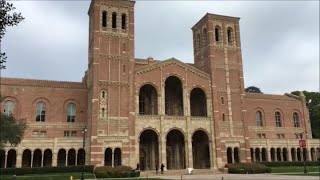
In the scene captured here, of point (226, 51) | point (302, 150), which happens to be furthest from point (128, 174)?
point (302, 150)

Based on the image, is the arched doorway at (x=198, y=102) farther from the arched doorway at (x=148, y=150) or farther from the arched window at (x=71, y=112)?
the arched window at (x=71, y=112)

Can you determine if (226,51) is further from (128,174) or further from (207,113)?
(128,174)

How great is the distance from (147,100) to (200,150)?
11525 mm

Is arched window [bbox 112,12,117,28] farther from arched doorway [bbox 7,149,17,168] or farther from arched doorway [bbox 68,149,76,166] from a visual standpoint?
arched doorway [bbox 7,149,17,168]

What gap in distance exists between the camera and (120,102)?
4981cm

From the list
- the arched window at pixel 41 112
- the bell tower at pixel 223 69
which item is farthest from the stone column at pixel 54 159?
the bell tower at pixel 223 69

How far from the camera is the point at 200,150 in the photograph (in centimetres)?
5719

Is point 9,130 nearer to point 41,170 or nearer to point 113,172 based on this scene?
point 41,170

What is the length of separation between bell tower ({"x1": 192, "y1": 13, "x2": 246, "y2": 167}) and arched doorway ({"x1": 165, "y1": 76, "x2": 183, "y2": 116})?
5.36 m

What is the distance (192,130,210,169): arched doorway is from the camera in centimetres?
5566

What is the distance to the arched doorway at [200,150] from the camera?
55.7 m

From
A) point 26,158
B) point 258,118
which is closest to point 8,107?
point 26,158

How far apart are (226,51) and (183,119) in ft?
47.8

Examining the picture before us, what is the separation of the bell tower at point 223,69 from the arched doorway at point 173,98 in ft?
17.6
